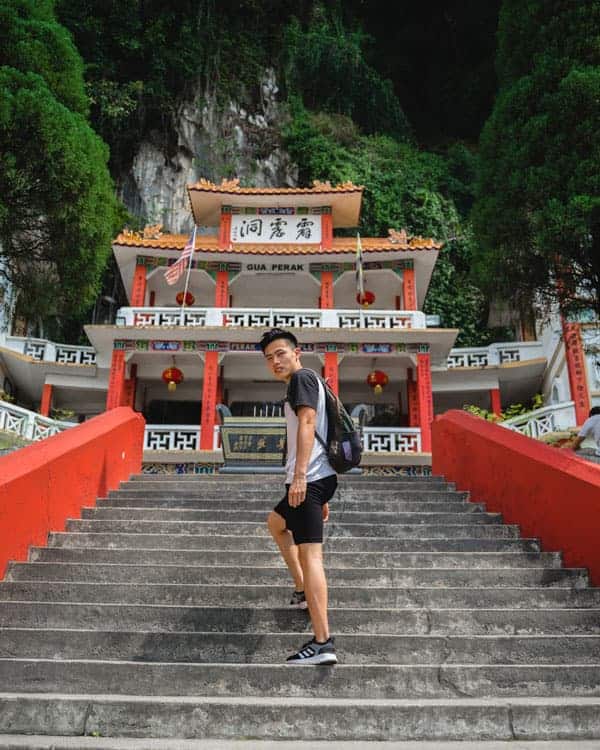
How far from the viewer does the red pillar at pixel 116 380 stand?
14.9 m

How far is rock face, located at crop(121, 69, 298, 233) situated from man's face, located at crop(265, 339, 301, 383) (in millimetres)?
19933

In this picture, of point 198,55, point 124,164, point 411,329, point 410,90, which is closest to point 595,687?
point 411,329

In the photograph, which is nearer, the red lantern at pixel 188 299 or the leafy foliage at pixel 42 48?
the leafy foliage at pixel 42 48

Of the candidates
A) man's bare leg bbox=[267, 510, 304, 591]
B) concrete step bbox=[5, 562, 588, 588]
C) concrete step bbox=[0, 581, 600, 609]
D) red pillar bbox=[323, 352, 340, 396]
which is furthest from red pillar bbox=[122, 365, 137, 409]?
man's bare leg bbox=[267, 510, 304, 591]

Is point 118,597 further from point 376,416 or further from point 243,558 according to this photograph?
point 376,416

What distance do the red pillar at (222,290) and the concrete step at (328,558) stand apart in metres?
12.2

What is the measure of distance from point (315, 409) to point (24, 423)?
1263cm

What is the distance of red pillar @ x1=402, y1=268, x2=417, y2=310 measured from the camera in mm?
16234

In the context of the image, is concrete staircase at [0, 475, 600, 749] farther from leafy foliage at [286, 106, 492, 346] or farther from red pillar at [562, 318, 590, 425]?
leafy foliage at [286, 106, 492, 346]

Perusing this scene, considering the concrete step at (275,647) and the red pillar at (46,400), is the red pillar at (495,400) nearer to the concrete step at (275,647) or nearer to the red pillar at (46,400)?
the red pillar at (46,400)

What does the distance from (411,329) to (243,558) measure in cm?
1114

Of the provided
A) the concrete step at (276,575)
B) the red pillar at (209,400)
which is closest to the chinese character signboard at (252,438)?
the red pillar at (209,400)

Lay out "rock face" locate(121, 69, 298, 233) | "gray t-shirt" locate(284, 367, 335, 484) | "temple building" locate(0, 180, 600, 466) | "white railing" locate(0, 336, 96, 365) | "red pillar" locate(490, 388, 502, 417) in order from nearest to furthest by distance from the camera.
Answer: "gray t-shirt" locate(284, 367, 335, 484) → "temple building" locate(0, 180, 600, 466) → "red pillar" locate(490, 388, 502, 417) → "white railing" locate(0, 336, 96, 365) → "rock face" locate(121, 69, 298, 233)

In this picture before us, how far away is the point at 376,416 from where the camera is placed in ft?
61.2
